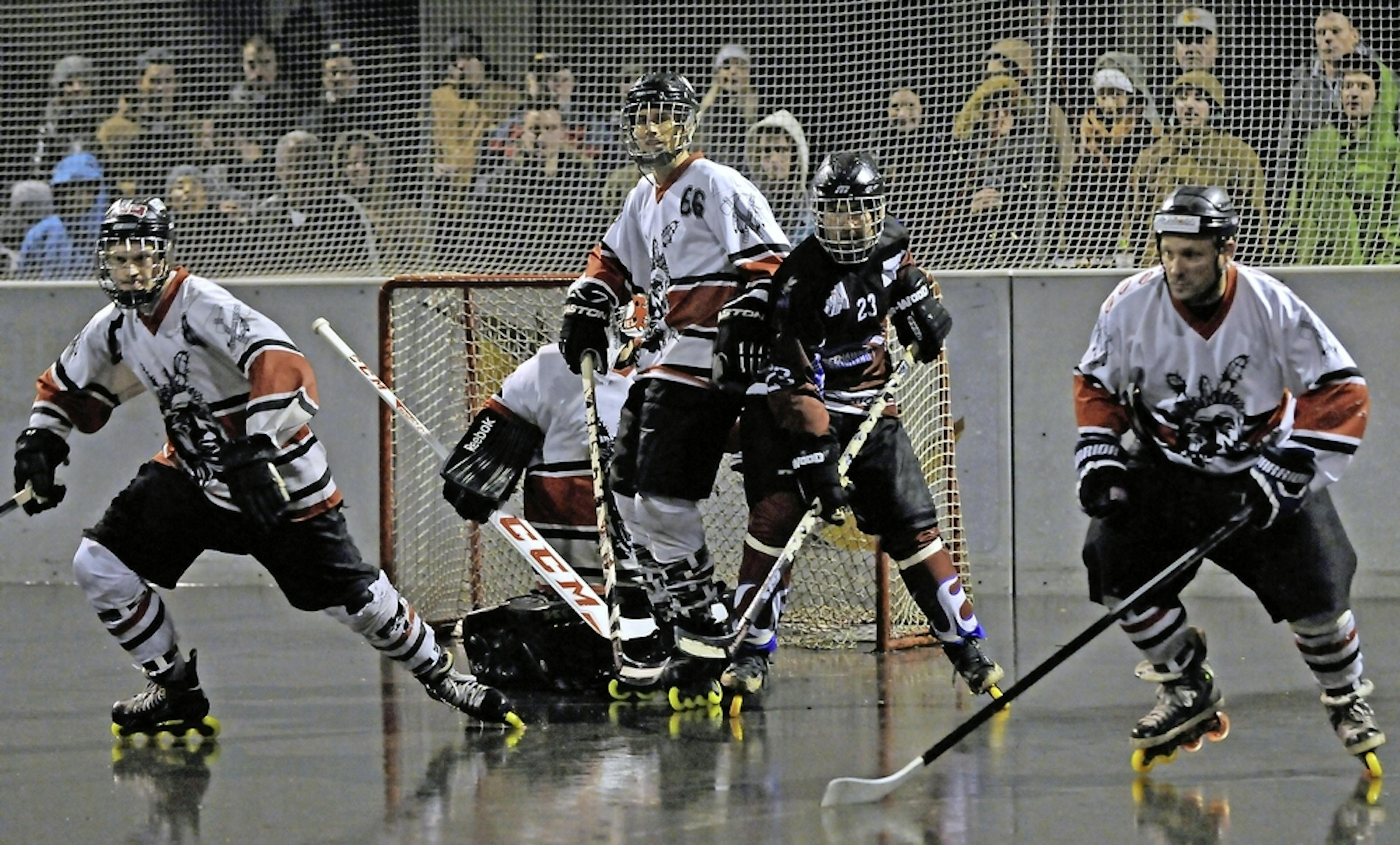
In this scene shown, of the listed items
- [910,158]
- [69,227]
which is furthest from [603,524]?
[69,227]

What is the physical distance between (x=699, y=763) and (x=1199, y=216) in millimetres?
1579

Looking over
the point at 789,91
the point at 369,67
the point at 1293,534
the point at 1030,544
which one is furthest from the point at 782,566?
the point at 369,67

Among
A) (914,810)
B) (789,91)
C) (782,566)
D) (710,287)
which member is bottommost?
(914,810)

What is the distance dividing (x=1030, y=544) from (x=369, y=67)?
3.10m

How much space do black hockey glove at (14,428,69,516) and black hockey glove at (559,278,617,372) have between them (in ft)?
4.22

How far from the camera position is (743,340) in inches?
183

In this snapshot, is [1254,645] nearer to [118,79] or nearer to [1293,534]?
[1293,534]

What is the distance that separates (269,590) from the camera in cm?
716

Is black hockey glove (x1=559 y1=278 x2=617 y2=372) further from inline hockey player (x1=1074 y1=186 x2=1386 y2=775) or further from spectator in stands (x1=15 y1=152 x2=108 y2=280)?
spectator in stands (x1=15 y1=152 x2=108 y2=280)

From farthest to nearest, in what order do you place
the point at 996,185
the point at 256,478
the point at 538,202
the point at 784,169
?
1. the point at 538,202
2. the point at 784,169
3. the point at 996,185
4. the point at 256,478

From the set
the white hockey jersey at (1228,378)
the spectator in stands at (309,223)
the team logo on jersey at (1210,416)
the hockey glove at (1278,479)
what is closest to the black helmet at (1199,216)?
the white hockey jersey at (1228,378)

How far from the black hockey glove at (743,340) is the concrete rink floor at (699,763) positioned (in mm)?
858

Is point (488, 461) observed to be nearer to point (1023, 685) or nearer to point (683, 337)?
point (683, 337)

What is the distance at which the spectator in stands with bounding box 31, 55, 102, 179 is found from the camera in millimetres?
7652
